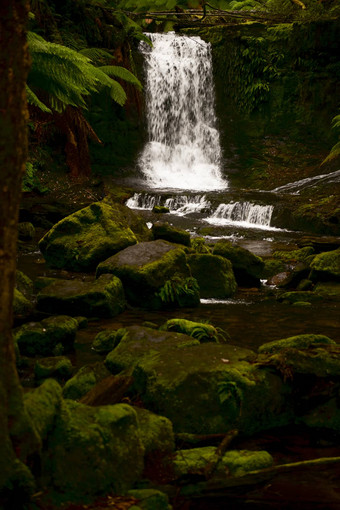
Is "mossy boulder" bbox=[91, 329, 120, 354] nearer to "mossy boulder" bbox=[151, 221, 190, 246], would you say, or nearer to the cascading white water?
"mossy boulder" bbox=[151, 221, 190, 246]

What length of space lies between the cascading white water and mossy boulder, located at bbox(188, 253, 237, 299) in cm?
1044

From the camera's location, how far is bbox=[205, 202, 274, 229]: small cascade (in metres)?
13.1

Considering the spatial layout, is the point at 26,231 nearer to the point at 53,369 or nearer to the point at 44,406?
the point at 53,369

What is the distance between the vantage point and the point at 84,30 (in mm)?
18078

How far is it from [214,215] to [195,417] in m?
10.4

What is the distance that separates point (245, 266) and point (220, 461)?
18.1 ft

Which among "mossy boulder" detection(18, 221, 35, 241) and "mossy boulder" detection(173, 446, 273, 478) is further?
"mossy boulder" detection(18, 221, 35, 241)

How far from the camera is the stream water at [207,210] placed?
292cm

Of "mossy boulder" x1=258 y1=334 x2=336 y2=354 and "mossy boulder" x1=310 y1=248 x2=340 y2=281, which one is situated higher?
"mossy boulder" x1=310 y1=248 x2=340 y2=281

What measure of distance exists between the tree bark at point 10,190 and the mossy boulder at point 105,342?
9.46 ft

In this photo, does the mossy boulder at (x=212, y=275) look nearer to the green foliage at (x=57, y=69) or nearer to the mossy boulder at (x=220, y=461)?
the green foliage at (x=57, y=69)

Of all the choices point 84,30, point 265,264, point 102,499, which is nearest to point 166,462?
point 102,499

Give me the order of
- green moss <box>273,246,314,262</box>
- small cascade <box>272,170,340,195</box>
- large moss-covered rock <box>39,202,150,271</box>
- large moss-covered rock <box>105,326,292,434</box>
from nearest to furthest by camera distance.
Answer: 1. large moss-covered rock <box>105,326,292,434</box>
2. large moss-covered rock <box>39,202,150,271</box>
3. green moss <box>273,246,314,262</box>
4. small cascade <box>272,170,340,195</box>

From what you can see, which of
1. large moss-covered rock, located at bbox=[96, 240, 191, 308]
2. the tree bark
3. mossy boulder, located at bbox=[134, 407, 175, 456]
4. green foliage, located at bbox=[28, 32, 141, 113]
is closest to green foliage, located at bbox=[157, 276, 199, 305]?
large moss-covered rock, located at bbox=[96, 240, 191, 308]
